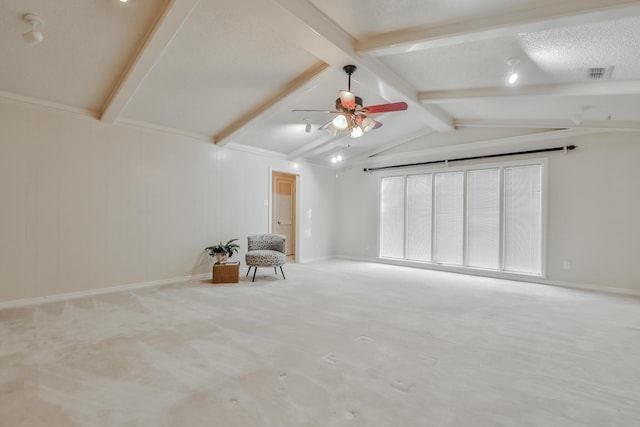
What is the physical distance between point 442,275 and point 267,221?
3689 millimetres

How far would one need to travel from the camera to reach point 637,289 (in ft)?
14.6

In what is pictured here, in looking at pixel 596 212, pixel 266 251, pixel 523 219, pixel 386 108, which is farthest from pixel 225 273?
pixel 596 212

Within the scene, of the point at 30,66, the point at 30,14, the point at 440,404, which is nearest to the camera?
the point at 440,404

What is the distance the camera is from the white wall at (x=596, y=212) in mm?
4504

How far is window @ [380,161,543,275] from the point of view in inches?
211

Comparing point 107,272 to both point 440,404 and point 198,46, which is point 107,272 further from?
point 440,404

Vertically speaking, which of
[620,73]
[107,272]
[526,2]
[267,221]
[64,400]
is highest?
[526,2]

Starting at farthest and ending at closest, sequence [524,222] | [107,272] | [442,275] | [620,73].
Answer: [442,275] → [524,222] → [107,272] → [620,73]

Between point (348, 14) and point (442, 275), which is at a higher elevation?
point (348, 14)

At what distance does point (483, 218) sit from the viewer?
5.80 meters

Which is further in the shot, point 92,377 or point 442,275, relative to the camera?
point 442,275

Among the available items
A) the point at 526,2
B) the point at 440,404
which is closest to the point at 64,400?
the point at 440,404

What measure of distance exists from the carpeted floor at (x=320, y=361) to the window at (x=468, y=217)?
4.88 feet

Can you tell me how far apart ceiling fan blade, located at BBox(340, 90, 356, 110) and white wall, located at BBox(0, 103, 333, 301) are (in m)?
3.31
